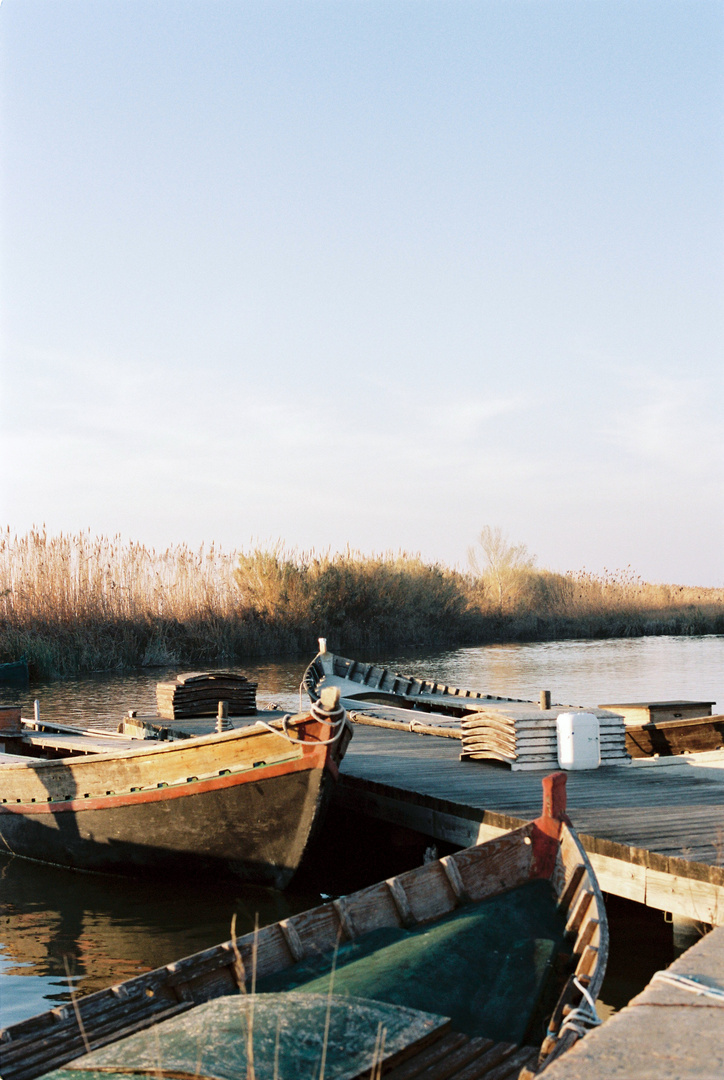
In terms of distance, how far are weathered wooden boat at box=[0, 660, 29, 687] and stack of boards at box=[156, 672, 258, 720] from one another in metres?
11.9

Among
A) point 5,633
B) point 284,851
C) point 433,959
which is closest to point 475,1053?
point 433,959

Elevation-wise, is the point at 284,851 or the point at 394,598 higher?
the point at 394,598

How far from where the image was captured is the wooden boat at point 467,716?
9.85 m

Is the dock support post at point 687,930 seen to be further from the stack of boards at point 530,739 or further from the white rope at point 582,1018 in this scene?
the stack of boards at point 530,739

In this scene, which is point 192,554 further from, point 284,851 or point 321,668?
point 284,851

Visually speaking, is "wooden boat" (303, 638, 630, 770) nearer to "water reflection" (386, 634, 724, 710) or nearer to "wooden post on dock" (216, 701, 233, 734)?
"wooden post on dock" (216, 701, 233, 734)

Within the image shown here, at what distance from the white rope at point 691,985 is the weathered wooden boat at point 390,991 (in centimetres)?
42

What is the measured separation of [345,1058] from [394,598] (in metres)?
37.8

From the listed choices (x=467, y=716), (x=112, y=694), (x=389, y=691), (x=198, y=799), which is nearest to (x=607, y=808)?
(x=467, y=716)

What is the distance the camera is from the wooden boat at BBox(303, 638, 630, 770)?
9.85 m

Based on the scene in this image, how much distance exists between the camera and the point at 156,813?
8242mm

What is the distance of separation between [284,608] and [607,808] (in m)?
30.4

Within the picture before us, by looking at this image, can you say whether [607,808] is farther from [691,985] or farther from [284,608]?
[284,608]


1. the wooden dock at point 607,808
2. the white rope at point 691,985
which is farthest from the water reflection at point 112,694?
the white rope at point 691,985
